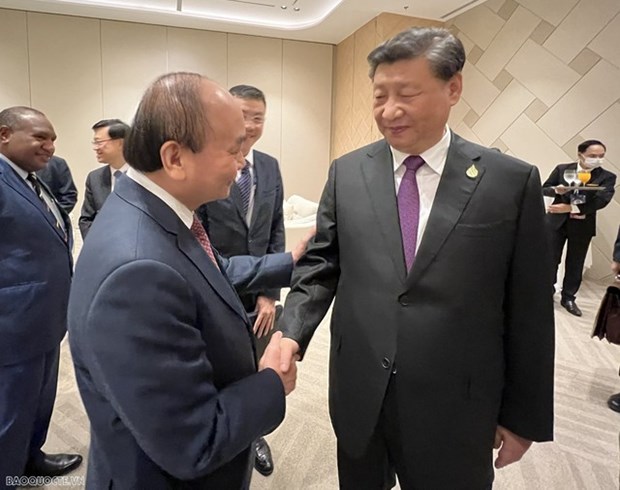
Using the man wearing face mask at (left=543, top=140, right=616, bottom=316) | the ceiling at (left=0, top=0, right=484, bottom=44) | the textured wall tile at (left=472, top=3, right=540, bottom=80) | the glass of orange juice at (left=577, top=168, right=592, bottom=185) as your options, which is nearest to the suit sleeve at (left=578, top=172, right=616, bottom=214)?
the man wearing face mask at (left=543, top=140, right=616, bottom=316)

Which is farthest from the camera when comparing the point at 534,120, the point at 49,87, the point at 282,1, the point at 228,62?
the point at 228,62

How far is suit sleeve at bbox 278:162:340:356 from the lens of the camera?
1.33m

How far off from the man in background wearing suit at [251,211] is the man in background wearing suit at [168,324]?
0.93 meters

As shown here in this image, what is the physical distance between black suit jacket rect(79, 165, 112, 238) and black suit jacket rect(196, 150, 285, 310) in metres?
1.32

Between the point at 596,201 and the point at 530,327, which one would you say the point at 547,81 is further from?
the point at 530,327

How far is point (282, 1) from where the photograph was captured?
644 centimetres

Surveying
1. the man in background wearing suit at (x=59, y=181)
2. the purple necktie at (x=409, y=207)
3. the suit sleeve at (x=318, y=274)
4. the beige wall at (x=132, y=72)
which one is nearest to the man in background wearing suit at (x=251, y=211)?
the suit sleeve at (x=318, y=274)

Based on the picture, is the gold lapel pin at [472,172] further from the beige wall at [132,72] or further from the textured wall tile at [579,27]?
the beige wall at [132,72]

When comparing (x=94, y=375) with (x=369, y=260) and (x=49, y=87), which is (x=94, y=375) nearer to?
(x=369, y=260)

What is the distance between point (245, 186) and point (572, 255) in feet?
12.7

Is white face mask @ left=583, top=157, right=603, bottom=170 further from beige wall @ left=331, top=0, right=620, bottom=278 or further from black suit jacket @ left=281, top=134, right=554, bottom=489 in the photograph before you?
black suit jacket @ left=281, top=134, right=554, bottom=489

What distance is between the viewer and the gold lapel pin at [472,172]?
1.19 metres

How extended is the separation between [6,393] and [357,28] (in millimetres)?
7154

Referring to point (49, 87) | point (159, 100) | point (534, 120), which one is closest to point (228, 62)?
point (49, 87)
